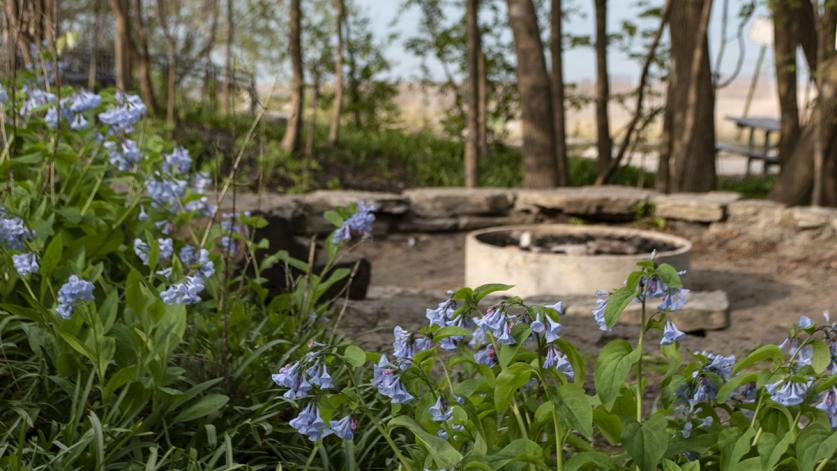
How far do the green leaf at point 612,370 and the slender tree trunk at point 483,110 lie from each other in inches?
379

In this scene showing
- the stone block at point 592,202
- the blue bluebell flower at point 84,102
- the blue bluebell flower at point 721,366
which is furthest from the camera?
the stone block at point 592,202

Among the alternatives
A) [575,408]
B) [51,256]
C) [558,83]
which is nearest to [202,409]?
[51,256]

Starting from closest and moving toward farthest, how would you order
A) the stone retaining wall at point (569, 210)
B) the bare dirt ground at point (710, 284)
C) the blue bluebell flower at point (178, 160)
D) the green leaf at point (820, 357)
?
the green leaf at point (820, 357) < the blue bluebell flower at point (178, 160) < the bare dirt ground at point (710, 284) < the stone retaining wall at point (569, 210)

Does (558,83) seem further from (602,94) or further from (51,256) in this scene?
(51,256)

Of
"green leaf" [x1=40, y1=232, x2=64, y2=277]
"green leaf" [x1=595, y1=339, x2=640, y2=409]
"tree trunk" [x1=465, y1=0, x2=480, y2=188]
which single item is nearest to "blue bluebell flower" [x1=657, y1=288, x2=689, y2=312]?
"green leaf" [x1=595, y1=339, x2=640, y2=409]

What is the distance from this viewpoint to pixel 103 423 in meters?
2.33

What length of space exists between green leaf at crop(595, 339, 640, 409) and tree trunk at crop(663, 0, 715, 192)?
7.70 meters

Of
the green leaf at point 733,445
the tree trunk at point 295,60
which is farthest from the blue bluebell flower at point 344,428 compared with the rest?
the tree trunk at point 295,60

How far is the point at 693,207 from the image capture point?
25.4ft

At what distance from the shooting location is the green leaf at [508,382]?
6.06 feet

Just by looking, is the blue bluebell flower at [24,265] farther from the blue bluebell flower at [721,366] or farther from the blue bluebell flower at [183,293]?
the blue bluebell flower at [721,366]

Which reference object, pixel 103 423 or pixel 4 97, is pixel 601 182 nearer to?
pixel 4 97

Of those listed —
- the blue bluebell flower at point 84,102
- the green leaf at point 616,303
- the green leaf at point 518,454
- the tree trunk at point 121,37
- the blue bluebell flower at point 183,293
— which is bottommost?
the green leaf at point 518,454

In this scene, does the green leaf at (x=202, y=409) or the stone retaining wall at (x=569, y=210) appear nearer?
the green leaf at (x=202, y=409)
